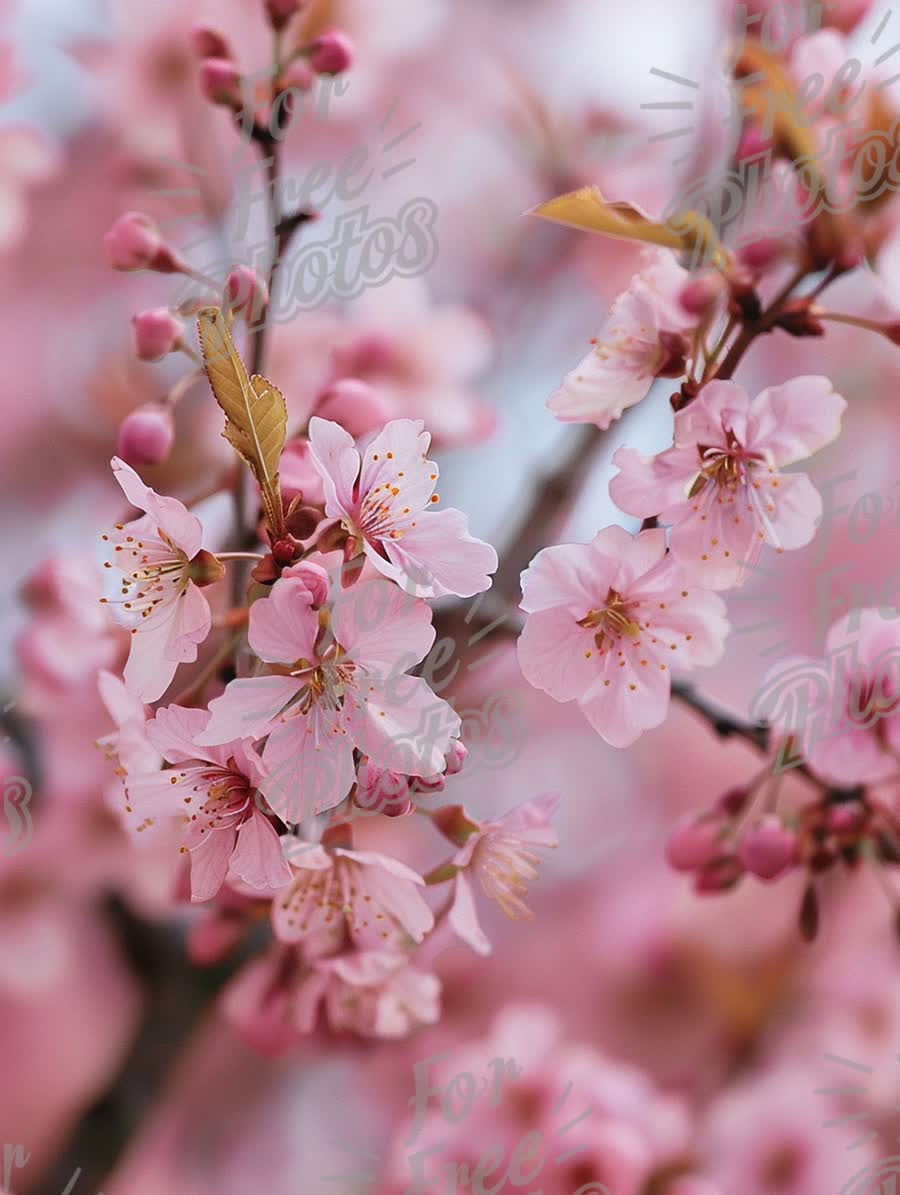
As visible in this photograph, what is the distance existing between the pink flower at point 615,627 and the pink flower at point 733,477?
0.4 inches

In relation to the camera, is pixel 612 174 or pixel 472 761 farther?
pixel 612 174

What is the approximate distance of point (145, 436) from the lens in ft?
1.36

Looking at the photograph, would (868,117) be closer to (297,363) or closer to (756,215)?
(756,215)

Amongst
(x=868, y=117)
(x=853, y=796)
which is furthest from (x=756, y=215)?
(x=853, y=796)

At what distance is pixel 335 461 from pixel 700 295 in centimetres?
13

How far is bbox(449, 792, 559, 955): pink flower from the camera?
1.23ft

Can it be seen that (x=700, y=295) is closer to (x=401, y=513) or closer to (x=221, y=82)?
(x=401, y=513)

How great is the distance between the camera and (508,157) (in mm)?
1007

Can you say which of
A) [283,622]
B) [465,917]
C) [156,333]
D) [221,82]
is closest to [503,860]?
[465,917]

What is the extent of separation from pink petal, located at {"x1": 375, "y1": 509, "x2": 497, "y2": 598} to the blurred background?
0.11 metres

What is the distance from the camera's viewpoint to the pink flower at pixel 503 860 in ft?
1.23

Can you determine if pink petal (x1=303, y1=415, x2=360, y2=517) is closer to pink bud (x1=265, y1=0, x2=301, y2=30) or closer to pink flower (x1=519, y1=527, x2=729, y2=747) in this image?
pink flower (x1=519, y1=527, x2=729, y2=747)

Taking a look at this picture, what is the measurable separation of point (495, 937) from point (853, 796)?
0.64m

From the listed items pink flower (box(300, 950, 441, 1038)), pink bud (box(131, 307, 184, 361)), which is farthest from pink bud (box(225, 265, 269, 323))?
pink flower (box(300, 950, 441, 1038))
